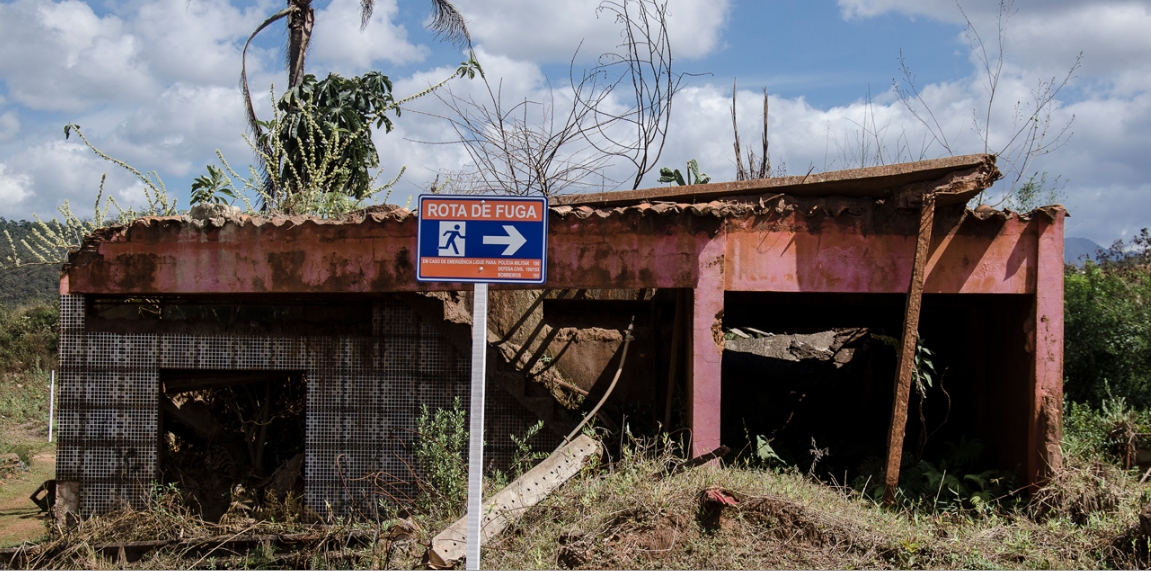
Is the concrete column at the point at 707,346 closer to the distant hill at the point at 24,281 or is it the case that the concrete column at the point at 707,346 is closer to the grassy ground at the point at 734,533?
the grassy ground at the point at 734,533

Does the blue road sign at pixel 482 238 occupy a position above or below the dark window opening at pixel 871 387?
above

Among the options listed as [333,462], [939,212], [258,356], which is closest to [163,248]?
[258,356]


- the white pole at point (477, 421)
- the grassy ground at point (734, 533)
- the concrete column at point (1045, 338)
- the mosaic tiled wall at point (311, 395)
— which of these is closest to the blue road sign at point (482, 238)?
the white pole at point (477, 421)

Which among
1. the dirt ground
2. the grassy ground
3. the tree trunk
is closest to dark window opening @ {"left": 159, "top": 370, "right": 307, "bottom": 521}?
the grassy ground

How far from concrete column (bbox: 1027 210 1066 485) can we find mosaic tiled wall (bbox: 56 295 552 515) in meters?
5.01

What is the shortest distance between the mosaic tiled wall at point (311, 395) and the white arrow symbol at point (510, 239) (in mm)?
3677

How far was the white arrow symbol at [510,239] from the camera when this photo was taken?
4215 millimetres

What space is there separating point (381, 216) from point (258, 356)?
2026mm

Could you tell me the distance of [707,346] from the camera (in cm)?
684

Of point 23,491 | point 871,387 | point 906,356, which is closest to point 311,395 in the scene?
point 906,356

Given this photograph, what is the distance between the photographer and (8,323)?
22.0 metres

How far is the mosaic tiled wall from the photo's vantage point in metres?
7.45

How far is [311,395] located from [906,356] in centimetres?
564

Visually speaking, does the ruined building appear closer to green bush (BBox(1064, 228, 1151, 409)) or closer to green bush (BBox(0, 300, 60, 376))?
green bush (BBox(1064, 228, 1151, 409))
